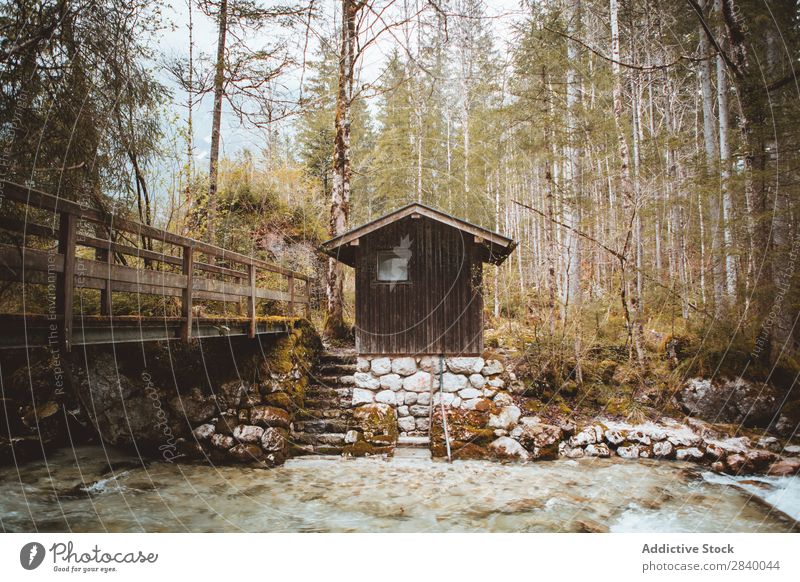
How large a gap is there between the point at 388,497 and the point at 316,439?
2.56 meters

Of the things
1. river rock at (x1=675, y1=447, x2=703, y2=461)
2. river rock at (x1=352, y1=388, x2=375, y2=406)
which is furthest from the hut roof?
river rock at (x1=675, y1=447, x2=703, y2=461)

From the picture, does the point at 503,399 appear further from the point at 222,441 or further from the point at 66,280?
the point at 66,280

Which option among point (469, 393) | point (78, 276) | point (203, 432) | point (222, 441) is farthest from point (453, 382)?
point (78, 276)

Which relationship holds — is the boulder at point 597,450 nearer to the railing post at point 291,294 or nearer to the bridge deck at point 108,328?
the bridge deck at point 108,328

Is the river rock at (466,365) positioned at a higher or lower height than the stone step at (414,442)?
higher

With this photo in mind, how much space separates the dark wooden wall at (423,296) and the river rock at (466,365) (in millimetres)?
180

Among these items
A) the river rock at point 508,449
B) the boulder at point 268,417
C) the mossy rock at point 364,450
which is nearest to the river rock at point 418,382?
the mossy rock at point 364,450

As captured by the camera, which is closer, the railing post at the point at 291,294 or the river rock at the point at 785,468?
the river rock at the point at 785,468

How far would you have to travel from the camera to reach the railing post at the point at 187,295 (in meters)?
5.26

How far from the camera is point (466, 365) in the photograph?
858cm

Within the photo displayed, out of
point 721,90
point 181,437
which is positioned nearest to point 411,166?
point 721,90

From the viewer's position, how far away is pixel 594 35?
12.7 metres

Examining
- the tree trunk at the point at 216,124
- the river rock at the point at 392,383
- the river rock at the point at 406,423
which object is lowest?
the river rock at the point at 406,423

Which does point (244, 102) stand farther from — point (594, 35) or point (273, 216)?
point (594, 35)
